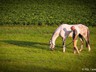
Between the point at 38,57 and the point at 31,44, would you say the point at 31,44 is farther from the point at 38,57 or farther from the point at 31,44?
the point at 38,57

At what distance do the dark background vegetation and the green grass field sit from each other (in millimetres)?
10424

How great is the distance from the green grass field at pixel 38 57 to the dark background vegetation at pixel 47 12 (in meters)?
10.4

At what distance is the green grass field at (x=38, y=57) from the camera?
1625cm

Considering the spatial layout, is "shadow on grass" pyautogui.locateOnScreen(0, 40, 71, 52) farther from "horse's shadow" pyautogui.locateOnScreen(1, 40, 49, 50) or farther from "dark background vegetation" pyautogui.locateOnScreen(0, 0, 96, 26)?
"dark background vegetation" pyautogui.locateOnScreen(0, 0, 96, 26)

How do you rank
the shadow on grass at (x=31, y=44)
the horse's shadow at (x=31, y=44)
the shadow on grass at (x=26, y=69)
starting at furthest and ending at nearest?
the horse's shadow at (x=31, y=44), the shadow on grass at (x=31, y=44), the shadow on grass at (x=26, y=69)

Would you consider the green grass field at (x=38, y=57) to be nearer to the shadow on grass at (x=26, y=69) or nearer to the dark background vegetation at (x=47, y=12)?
the shadow on grass at (x=26, y=69)

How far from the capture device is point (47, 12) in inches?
1704

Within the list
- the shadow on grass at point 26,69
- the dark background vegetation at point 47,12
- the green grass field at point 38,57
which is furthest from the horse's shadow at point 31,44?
the dark background vegetation at point 47,12

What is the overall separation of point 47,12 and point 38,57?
81.6 feet

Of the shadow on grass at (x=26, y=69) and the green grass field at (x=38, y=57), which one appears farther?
the green grass field at (x=38, y=57)

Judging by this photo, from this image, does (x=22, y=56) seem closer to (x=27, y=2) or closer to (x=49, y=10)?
(x=49, y=10)

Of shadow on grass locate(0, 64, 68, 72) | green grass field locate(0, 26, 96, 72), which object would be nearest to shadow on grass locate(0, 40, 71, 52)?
green grass field locate(0, 26, 96, 72)

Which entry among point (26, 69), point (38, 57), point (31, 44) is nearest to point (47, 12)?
point (31, 44)

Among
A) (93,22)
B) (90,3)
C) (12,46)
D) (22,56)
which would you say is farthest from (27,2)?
(22,56)
